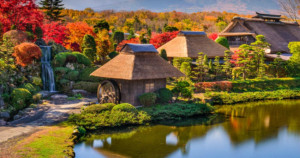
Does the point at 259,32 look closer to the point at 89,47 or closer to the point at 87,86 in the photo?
the point at 89,47

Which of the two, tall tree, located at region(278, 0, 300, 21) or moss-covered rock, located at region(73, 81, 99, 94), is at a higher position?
tall tree, located at region(278, 0, 300, 21)

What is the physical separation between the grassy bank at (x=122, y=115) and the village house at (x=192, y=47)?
13.8m

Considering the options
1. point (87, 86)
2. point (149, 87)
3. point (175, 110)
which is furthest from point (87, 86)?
point (175, 110)

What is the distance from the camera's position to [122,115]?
17984 millimetres

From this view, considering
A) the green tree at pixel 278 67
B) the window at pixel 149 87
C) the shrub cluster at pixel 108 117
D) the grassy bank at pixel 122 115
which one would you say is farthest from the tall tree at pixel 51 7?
the shrub cluster at pixel 108 117

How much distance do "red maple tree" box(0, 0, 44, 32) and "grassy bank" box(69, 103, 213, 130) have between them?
13.2 meters

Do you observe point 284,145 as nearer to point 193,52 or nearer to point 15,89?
point 15,89

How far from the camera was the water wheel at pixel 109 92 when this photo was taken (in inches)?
819

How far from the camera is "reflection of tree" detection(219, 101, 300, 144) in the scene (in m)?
17.4

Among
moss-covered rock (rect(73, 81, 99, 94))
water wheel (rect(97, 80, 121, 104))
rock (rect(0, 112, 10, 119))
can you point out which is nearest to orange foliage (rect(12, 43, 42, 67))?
moss-covered rock (rect(73, 81, 99, 94))

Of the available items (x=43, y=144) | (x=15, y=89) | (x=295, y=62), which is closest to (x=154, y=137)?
(x=43, y=144)

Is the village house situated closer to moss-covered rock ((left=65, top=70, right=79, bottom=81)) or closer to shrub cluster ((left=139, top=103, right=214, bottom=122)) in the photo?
shrub cluster ((left=139, top=103, right=214, bottom=122))

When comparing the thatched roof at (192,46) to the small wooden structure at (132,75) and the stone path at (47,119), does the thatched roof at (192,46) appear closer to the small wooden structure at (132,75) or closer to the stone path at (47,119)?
the small wooden structure at (132,75)

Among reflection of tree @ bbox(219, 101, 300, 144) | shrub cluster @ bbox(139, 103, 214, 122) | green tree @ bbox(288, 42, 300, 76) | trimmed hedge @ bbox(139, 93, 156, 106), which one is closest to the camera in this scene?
reflection of tree @ bbox(219, 101, 300, 144)
